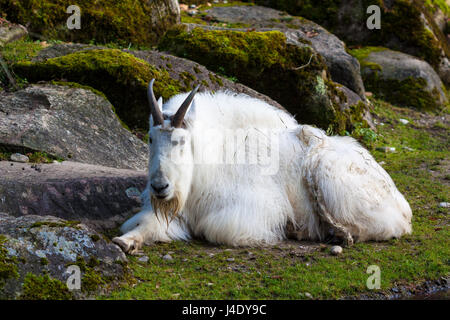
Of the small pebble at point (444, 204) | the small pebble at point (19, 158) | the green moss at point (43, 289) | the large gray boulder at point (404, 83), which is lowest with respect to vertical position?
the small pebble at point (444, 204)

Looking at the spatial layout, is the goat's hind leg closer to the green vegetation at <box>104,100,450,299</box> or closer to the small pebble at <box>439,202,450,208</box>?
the green vegetation at <box>104,100,450,299</box>

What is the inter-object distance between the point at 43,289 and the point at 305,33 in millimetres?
10093

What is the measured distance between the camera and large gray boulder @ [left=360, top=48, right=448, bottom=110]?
43.3ft

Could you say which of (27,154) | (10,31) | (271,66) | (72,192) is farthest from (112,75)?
(271,66)

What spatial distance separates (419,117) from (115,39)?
6.90m

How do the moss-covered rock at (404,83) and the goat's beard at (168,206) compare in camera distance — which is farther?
the moss-covered rock at (404,83)

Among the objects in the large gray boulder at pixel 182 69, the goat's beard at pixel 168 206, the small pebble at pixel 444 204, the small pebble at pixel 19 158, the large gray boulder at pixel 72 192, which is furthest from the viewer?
the large gray boulder at pixel 182 69

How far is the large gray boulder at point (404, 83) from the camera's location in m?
13.2

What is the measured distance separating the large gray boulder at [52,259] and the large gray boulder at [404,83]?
32.8 feet

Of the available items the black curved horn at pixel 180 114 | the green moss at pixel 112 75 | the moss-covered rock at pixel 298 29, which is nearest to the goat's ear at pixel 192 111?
the black curved horn at pixel 180 114

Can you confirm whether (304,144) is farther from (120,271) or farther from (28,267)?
(28,267)

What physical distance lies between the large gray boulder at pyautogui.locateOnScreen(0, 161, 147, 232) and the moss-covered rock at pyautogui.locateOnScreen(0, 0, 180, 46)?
15.1ft

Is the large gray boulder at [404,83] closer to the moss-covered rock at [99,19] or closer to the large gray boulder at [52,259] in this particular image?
the moss-covered rock at [99,19]
